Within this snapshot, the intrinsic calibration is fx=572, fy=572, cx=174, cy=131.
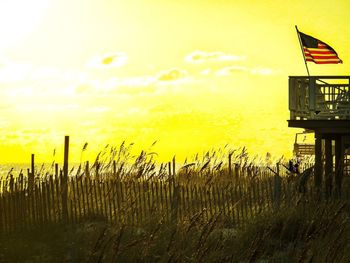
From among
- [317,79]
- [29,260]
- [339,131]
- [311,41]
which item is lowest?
[29,260]

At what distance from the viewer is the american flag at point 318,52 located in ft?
66.7

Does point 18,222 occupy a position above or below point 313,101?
below

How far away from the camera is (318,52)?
66.8ft

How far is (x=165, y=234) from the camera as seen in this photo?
11.7 meters

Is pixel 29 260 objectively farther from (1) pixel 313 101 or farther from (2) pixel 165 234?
(1) pixel 313 101

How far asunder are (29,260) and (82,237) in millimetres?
1322

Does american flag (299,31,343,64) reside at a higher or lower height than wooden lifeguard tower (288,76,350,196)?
higher

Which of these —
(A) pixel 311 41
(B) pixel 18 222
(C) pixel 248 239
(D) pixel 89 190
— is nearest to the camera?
(C) pixel 248 239

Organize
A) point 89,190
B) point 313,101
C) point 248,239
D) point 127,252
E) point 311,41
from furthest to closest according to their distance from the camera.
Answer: point 311,41, point 313,101, point 89,190, point 248,239, point 127,252

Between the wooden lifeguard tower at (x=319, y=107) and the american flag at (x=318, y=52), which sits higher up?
the american flag at (x=318, y=52)

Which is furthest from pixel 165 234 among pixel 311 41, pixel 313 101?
pixel 311 41

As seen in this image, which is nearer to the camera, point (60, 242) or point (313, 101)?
point (60, 242)

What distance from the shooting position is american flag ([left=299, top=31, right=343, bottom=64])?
20328 mm

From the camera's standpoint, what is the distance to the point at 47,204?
16188mm
